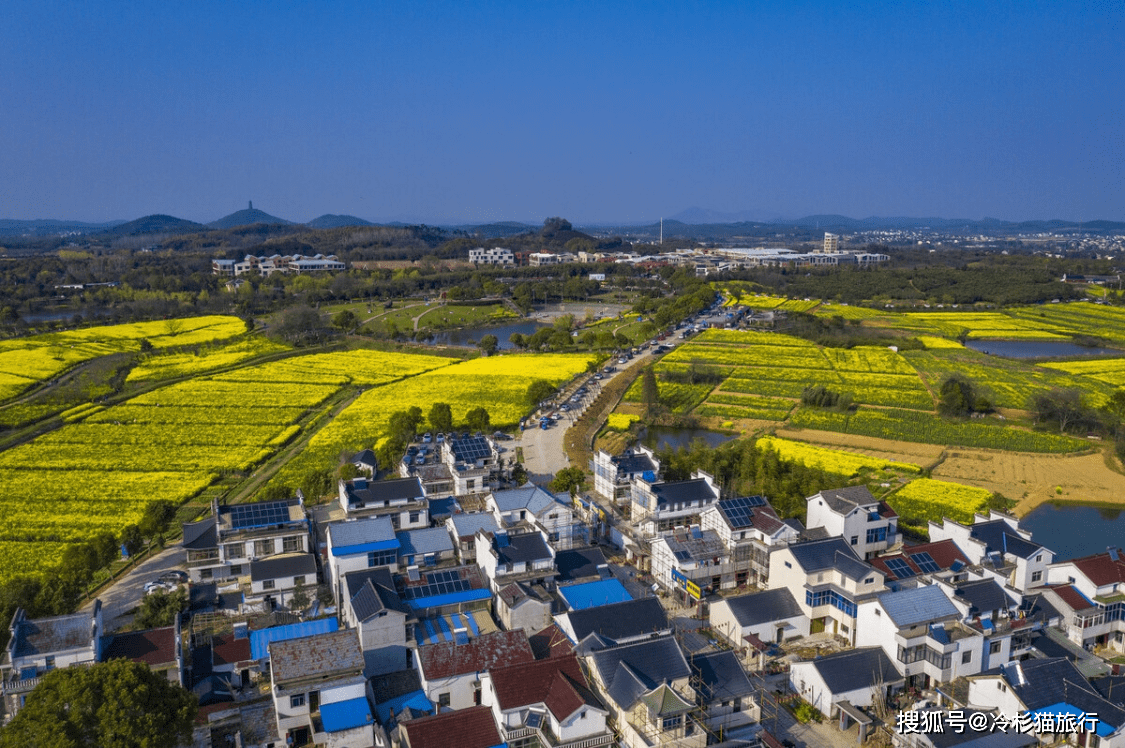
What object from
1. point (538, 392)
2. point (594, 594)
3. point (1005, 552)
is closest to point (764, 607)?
point (594, 594)

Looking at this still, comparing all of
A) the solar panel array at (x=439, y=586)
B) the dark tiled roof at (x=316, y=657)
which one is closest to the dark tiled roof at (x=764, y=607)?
the solar panel array at (x=439, y=586)

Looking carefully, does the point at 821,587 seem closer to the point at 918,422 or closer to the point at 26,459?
the point at 918,422

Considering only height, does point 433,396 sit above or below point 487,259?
below

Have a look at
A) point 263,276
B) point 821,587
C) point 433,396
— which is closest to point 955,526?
point 821,587

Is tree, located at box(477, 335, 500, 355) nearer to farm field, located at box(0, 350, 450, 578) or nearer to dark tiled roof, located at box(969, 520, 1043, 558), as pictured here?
farm field, located at box(0, 350, 450, 578)

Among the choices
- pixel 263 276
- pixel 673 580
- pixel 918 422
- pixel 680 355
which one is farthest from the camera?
pixel 263 276

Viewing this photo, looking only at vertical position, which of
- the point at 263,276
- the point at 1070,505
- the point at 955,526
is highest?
the point at 263,276
